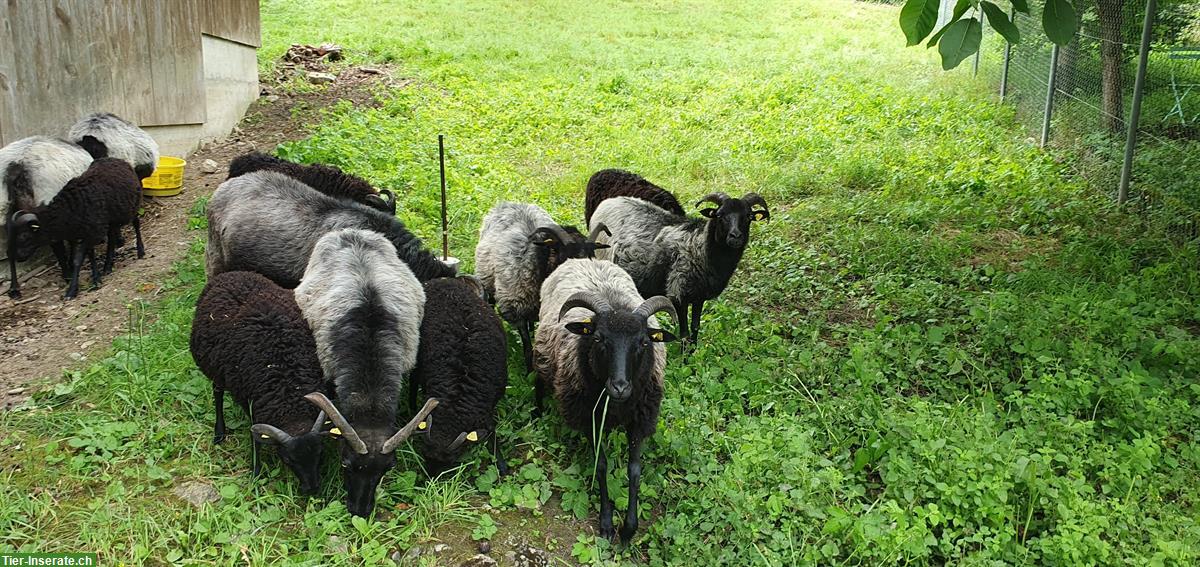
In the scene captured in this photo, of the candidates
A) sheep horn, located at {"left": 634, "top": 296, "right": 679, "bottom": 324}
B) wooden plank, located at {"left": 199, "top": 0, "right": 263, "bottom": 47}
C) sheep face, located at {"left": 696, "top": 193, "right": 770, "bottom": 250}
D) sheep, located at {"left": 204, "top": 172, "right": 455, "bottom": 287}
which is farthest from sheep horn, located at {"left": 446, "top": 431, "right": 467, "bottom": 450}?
wooden plank, located at {"left": 199, "top": 0, "right": 263, "bottom": 47}

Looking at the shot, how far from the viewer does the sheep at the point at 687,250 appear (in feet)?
23.5

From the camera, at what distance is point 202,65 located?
11453 mm

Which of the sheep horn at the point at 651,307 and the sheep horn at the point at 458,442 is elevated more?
the sheep horn at the point at 651,307

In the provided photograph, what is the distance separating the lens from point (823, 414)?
5703 mm

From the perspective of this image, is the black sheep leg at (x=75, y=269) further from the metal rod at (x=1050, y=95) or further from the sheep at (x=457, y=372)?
the metal rod at (x=1050, y=95)

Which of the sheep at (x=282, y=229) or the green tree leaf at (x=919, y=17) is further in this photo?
the sheep at (x=282, y=229)

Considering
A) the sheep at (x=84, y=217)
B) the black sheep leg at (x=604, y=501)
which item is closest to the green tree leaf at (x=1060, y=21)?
the black sheep leg at (x=604, y=501)

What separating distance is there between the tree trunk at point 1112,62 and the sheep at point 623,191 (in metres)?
5.24

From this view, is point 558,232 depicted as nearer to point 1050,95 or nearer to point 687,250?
point 687,250

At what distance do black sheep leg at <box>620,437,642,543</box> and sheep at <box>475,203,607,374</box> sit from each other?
1.82m

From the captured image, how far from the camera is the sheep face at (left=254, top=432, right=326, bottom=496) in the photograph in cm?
497

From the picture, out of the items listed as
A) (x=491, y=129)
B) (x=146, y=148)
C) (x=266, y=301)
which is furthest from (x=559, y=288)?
(x=491, y=129)

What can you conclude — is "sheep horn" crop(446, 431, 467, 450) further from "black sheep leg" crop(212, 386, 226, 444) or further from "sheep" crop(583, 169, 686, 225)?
"sheep" crop(583, 169, 686, 225)

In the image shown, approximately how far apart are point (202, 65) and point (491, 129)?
431 cm
